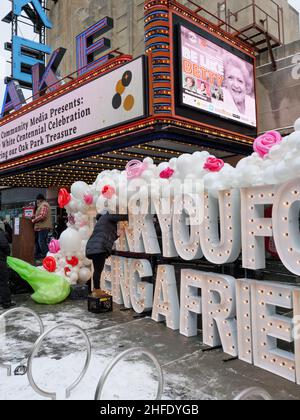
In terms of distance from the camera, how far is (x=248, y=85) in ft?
36.4

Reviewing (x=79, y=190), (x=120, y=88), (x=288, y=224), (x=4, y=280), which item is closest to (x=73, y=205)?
(x=79, y=190)

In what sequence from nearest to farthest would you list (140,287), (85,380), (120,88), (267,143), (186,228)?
1. (85,380)
2. (267,143)
3. (186,228)
4. (140,287)
5. (120,88)

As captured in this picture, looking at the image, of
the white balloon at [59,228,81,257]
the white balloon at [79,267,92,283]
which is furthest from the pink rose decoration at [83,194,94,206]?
the white balloon at [79,267,92,283]

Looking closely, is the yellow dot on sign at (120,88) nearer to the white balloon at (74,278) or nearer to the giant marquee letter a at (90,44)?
the giant marquee letter a at (90,44)

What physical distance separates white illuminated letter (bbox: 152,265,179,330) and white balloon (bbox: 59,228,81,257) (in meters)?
2.54

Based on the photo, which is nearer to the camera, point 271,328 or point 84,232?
point 271,328

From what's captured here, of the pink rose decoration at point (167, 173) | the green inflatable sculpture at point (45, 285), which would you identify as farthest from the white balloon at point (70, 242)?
the pink rose decoration at point (167, 173)

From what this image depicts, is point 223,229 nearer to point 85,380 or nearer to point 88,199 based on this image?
point 85,380

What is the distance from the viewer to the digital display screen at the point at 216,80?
8.95 meters

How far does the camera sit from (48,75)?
43.9 feet

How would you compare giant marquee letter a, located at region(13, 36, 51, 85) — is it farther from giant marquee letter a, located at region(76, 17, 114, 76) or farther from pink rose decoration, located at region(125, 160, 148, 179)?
pink rose decoration, located at region(125, 160, 148, 179)

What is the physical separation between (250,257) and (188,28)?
737cm

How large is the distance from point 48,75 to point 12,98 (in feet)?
9.51

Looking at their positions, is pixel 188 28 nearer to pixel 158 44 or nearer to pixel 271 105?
pixel 158 44
